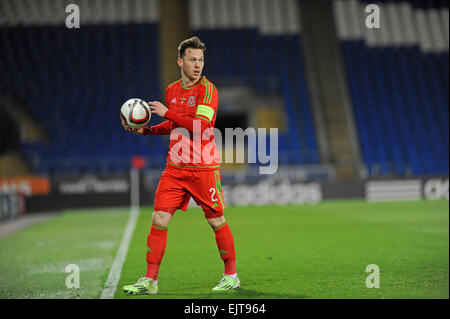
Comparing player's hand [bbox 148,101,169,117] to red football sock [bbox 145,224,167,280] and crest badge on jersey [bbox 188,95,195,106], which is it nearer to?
crest badge on jersey [bbox 188,95,195,106]

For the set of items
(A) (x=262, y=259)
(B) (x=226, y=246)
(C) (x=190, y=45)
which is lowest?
(A) (x=262, y=259)

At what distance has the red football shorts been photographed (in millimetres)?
4000

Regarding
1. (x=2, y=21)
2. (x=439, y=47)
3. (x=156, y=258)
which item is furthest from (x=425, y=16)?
(x=156, y=258)

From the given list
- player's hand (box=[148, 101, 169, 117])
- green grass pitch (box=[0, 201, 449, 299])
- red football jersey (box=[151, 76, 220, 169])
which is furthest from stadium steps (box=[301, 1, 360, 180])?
player's hand (box=[148, 101, 169, 117])

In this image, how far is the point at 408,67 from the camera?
25156mm

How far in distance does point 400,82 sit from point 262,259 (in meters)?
21.1

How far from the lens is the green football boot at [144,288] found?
3.90 meters

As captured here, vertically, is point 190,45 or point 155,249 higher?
point 190,45

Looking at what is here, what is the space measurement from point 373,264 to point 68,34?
22307 millimetres

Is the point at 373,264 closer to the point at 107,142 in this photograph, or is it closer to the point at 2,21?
the point at 107,142

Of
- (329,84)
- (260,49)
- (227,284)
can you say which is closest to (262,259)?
(227,284)

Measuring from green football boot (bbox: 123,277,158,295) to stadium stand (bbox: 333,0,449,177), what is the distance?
58.4 ft

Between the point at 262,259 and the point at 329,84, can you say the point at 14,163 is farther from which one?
the point at 262,259

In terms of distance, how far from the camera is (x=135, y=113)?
3959mm
